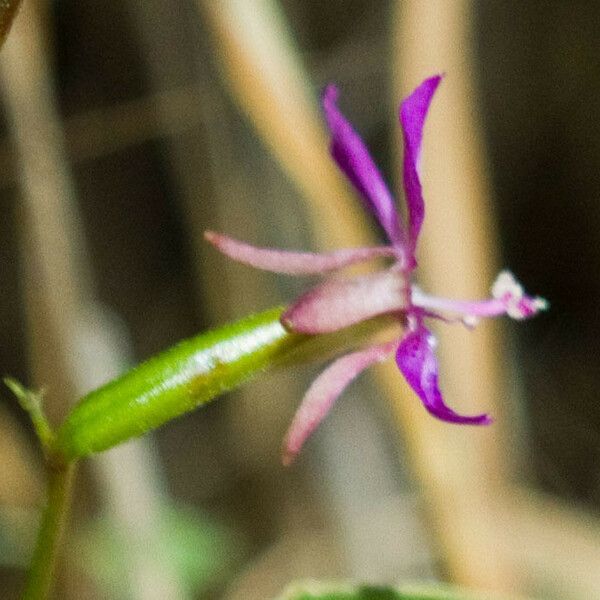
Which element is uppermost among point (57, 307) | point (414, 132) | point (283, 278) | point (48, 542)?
point (414, 132)

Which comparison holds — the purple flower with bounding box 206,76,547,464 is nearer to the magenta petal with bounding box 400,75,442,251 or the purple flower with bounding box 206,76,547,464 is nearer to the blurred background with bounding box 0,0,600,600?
the magenta petal with bounding box 400,75,442,251

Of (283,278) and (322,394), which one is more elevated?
(322,394)

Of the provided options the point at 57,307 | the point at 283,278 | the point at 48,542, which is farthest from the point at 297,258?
the point at 283,278

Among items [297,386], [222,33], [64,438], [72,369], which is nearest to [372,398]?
[297,386]

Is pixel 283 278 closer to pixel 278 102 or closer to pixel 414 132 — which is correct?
pixel 278 102

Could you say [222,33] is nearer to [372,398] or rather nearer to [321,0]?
[321,0]

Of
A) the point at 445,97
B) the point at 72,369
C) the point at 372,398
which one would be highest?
the point at 445,97
